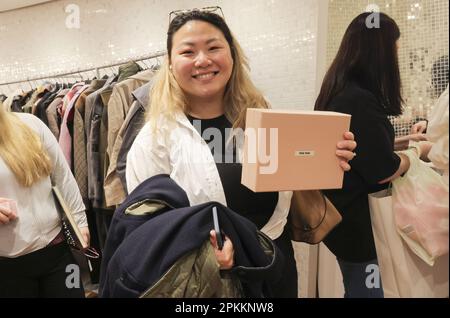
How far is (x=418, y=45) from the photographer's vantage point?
724 millimetres

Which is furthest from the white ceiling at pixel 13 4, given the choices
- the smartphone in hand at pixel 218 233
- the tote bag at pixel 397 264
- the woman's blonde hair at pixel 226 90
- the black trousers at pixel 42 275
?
the tote bag at pixel 397 264

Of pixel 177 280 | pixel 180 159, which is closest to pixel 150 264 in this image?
pixel 177 280

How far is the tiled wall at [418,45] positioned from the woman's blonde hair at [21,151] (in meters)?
0.96

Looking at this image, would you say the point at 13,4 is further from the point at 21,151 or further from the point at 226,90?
the point at 226,90

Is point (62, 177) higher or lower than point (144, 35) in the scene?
lower

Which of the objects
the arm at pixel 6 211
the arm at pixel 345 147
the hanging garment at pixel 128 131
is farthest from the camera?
the hanging garment at pixel 128 131

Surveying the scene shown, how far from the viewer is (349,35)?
32.7 inches

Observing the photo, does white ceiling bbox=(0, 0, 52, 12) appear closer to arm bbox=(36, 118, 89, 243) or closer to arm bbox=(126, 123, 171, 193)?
arm bbox=(36, 118, 89, 243)

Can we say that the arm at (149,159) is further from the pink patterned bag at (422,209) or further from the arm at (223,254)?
the pink patterned bag at (422,209)

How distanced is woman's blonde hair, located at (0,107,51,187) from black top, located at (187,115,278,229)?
444mm

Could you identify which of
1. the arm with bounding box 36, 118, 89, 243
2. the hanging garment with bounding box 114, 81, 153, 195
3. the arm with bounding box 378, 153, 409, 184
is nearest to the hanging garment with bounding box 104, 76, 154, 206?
the hanging garment with bounding box 114, 81, 153, 195

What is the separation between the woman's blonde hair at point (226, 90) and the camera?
875 millimetres

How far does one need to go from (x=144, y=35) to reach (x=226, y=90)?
607 mm

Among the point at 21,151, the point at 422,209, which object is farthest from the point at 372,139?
the point at 21,151
